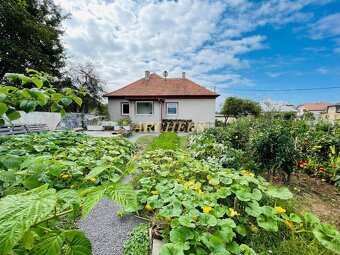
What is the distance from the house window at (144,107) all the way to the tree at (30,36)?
7.23 meters

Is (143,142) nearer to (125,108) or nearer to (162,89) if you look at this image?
(125,108)

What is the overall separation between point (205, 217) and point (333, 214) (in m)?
2.01

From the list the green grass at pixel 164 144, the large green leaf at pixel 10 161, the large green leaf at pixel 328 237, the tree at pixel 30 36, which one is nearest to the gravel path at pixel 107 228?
the large green leaf at pixel 10 161

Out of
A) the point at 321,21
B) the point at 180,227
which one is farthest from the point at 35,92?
the point at 321,21

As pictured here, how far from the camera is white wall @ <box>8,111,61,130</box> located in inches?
332

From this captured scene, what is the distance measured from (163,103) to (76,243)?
1500cm

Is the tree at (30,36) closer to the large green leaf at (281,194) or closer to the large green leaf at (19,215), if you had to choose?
the large green leaf at (19,215)

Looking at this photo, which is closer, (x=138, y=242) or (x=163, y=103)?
(x=138, y=242)

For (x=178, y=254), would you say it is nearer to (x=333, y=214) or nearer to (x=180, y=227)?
(x=180, y=227)

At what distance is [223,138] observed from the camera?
5.48 metres

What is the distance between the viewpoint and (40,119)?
938 centimetres

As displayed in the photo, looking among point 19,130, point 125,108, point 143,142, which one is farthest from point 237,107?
point 19,130

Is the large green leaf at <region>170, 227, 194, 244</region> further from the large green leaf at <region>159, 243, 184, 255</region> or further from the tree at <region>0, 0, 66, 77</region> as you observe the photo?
the tree at <region>0, 0, 66, 77</region>

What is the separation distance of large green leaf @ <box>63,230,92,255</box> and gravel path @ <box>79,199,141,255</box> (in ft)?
4.56
